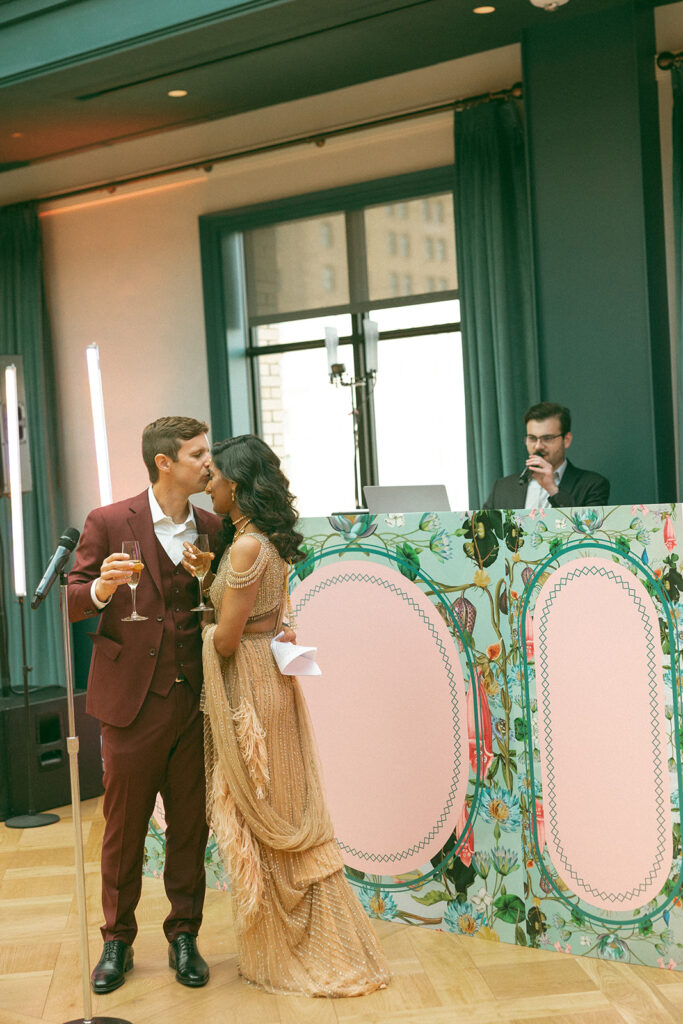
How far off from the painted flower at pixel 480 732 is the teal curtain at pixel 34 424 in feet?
14.5

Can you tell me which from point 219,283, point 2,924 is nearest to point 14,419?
point 219,283

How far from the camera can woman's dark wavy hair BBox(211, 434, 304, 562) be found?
2.96m

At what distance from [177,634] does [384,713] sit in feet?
2.58

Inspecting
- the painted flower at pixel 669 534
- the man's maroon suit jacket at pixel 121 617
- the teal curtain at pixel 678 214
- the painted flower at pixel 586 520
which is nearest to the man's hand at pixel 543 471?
the teal curtain at pixel 678 214

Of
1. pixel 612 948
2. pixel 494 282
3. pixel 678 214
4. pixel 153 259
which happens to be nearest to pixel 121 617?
pixel 612 948

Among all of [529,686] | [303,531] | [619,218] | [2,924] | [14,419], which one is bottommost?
[2,924]

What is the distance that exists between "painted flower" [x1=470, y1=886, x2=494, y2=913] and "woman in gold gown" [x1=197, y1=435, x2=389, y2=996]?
41 centimetres

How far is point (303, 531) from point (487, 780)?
3.29 feet

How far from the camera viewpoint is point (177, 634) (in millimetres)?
3082

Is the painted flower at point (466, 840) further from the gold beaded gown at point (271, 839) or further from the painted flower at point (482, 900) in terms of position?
the gold beaded gown at point (271, 839)

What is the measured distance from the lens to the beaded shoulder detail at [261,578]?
2.92 meters

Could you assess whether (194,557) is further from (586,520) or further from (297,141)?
(297,141)

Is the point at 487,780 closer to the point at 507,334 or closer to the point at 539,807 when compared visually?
the point at 539,807

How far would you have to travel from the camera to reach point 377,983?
298 cm
